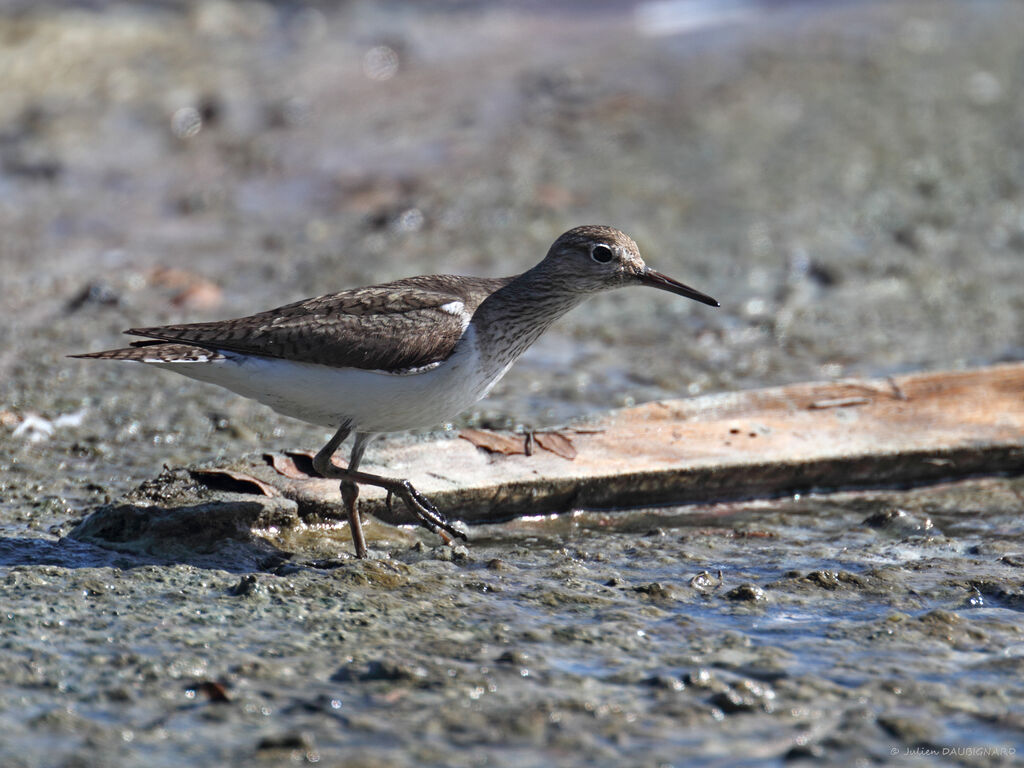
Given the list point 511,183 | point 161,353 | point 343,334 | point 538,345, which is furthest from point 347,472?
point 511,183

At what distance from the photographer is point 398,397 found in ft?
16.5

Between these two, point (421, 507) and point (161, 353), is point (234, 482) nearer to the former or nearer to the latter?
point (161, 353)

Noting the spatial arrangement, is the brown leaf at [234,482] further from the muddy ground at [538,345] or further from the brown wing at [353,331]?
the brown wing at [353,331]

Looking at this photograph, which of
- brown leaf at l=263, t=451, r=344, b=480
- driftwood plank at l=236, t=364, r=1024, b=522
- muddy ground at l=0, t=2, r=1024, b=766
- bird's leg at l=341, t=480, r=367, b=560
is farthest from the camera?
driftwood plank at l=236, t=364, r=1024, b=522

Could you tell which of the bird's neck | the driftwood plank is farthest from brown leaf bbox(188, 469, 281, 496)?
the bird's neck

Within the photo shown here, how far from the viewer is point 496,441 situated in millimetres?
5602

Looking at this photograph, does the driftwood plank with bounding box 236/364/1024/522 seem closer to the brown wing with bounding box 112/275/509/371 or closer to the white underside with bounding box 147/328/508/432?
the white underside with bounding box 147/328/508/432

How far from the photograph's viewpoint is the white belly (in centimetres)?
504

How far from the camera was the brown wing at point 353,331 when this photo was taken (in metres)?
5.08

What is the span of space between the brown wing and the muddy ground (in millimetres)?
779

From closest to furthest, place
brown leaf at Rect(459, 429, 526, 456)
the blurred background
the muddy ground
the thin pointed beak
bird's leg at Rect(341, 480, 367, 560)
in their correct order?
the muddy ground → bird's leg at Rect(341, 480, 367, 560) → brown leaf at Rect(459, 429, 526, 456) → the thin pointed beak → the blurred background

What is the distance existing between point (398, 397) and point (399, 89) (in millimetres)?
7299

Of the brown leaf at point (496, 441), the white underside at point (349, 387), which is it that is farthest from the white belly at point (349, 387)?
the brown leaf at point (496, 441)

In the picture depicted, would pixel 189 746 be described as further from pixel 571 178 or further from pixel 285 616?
pixel 571 178
